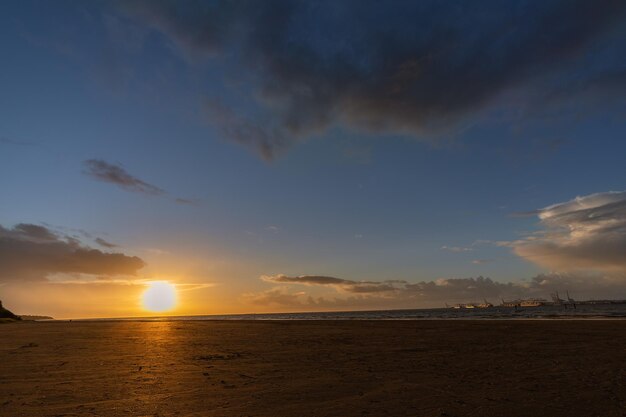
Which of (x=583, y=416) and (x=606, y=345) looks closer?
(x=583, y=416)

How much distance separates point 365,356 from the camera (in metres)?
15.6

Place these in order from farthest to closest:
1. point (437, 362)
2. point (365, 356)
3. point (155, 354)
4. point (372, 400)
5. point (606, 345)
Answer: point (606, 345)
point (155, 354)
point (365, 356)
point (437, 362)
point (372, 400)

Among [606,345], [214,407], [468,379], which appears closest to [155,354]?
[214,407]

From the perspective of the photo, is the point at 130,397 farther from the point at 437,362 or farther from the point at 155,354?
the point at 437,362

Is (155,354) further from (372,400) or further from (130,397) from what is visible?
(372,400)

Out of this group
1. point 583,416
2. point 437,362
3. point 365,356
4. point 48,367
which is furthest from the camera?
point 365,356

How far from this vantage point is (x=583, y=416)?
7.27 metres

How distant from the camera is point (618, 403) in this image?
814 centimetres

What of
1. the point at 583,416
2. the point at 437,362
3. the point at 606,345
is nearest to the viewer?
the point at 583,416

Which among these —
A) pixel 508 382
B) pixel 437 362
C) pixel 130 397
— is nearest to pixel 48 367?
pixel 130 397

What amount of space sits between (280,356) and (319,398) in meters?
7.79

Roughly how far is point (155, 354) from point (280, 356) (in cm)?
549

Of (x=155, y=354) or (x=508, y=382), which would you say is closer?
(x=508, y=382)

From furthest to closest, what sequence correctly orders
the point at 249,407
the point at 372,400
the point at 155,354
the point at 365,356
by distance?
the point at 155,354
the point at 365,356
the point at 372,400
the point at 249,407
